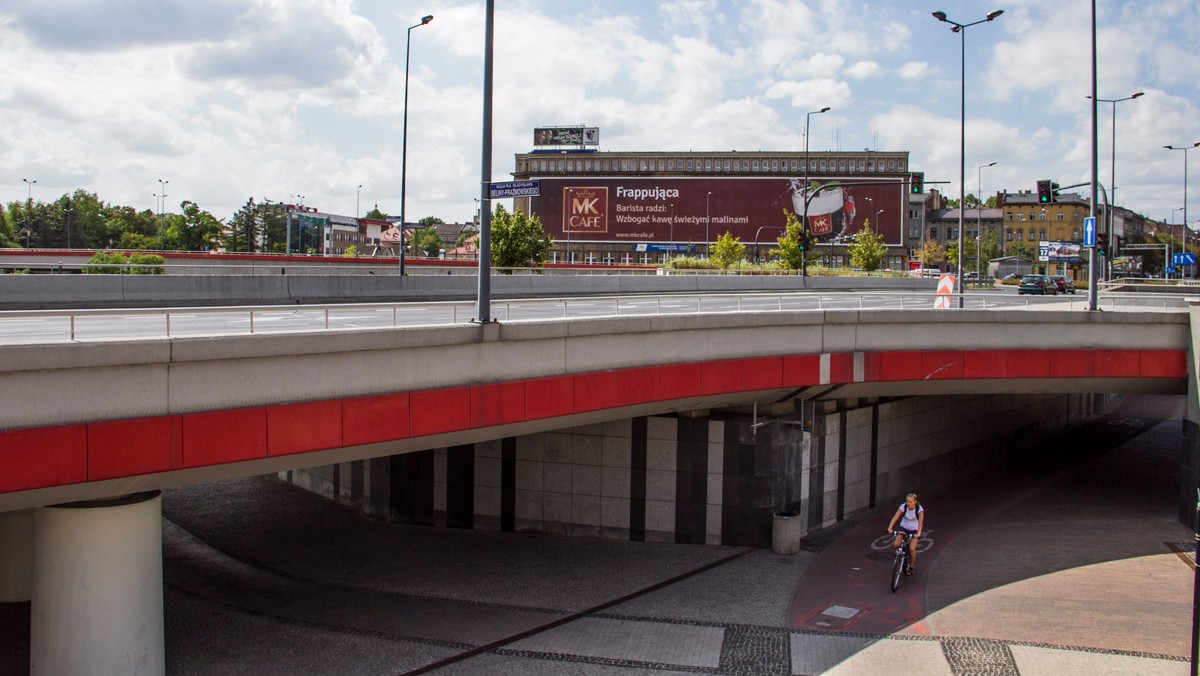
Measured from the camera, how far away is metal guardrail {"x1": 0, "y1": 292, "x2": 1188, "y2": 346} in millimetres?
11566

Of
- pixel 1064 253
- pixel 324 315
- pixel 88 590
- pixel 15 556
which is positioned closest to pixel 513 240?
pixel 324 315

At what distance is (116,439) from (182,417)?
2.43 ft

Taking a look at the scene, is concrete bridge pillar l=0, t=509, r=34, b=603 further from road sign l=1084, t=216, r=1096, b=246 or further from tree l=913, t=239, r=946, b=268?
tree l=913, t=239, r=946, b=268

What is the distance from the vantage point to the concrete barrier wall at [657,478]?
19.9 meters

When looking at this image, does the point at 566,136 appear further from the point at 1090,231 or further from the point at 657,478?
the point at 657,478

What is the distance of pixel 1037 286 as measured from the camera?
153ft

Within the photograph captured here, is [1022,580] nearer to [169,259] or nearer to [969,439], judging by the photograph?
[969,439]

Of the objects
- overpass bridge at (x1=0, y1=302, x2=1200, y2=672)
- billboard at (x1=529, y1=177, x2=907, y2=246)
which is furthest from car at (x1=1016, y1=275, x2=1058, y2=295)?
billboard at (x1=529, y1=177, x2=907, y2=246)

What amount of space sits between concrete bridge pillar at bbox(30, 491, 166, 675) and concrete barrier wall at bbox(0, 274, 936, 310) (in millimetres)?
13073

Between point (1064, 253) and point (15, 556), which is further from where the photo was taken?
point (1064, 253)

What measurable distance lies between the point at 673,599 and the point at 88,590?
9157 millimetres

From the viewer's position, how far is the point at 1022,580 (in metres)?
17.0

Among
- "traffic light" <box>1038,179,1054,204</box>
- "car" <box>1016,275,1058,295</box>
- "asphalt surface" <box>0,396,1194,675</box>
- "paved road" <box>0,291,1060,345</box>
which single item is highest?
"traffic light" <box>1038,179,1054,204</box>

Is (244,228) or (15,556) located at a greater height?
(244,228)
